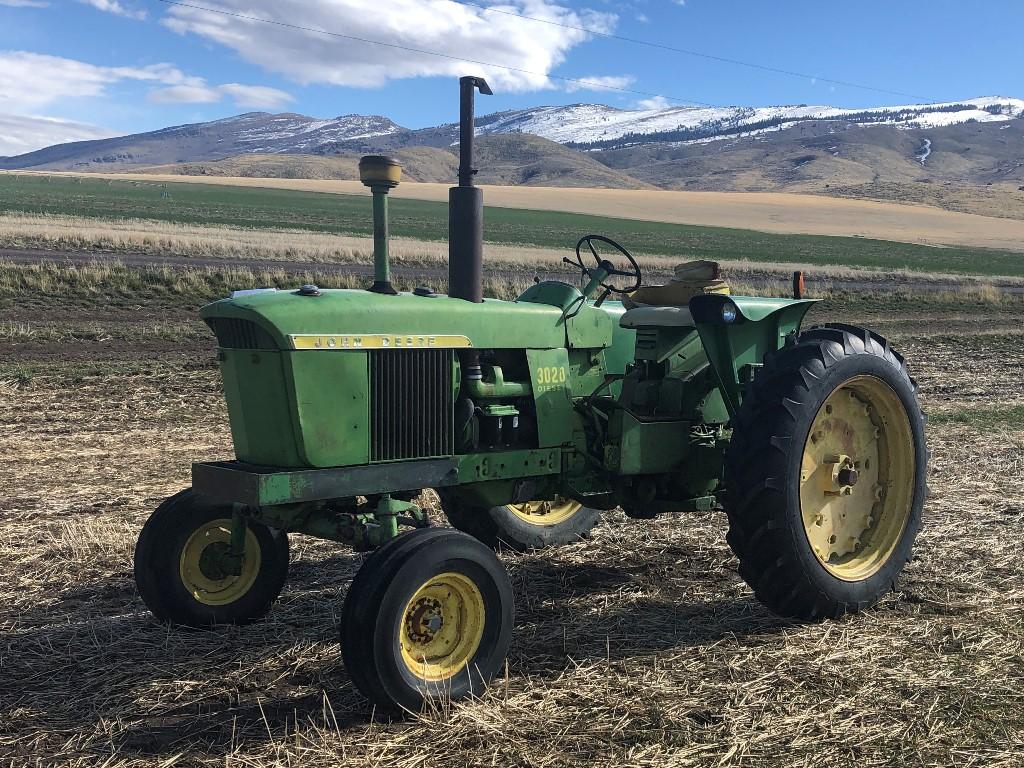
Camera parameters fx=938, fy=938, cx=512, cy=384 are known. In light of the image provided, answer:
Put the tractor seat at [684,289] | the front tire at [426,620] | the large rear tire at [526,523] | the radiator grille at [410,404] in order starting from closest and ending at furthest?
the front tire at [426,620] → the radiator grille at [410,404] → the tractor seat at [684,289] → the large rear tire at [526,523]

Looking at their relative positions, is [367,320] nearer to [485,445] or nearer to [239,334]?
[239,334]

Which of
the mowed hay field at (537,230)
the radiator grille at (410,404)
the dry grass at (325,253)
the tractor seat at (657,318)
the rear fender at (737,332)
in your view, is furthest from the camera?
the mowed hay field at (537,230)

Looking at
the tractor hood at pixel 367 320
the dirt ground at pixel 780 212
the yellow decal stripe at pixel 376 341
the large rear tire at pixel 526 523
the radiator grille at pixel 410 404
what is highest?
the dirt ground at pixel 780 212

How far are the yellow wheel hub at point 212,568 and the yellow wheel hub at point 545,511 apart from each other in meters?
1.67

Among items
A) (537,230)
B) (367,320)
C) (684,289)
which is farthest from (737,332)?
(537,230)

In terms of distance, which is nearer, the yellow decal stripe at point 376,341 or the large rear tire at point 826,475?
the yellow decal stripe at point 376,341

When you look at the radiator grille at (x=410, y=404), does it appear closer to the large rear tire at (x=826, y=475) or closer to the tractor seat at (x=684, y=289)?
the large rear tire at (x=826, y=475)

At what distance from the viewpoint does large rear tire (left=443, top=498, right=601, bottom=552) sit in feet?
17.7

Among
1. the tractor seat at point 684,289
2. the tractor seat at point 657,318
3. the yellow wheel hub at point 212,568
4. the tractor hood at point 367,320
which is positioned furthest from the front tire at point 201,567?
the tractor seat at point 684,289

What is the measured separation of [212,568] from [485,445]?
55.6 inches

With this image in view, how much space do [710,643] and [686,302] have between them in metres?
1.95

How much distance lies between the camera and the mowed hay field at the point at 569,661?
10.6ft

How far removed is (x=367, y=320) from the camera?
3.75 m

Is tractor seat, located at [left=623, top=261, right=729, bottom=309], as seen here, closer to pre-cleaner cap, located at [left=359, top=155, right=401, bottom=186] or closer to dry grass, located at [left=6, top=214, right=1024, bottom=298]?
pre-cleaner cap, located at [left=359, top=155, right=401, bottom=186]
